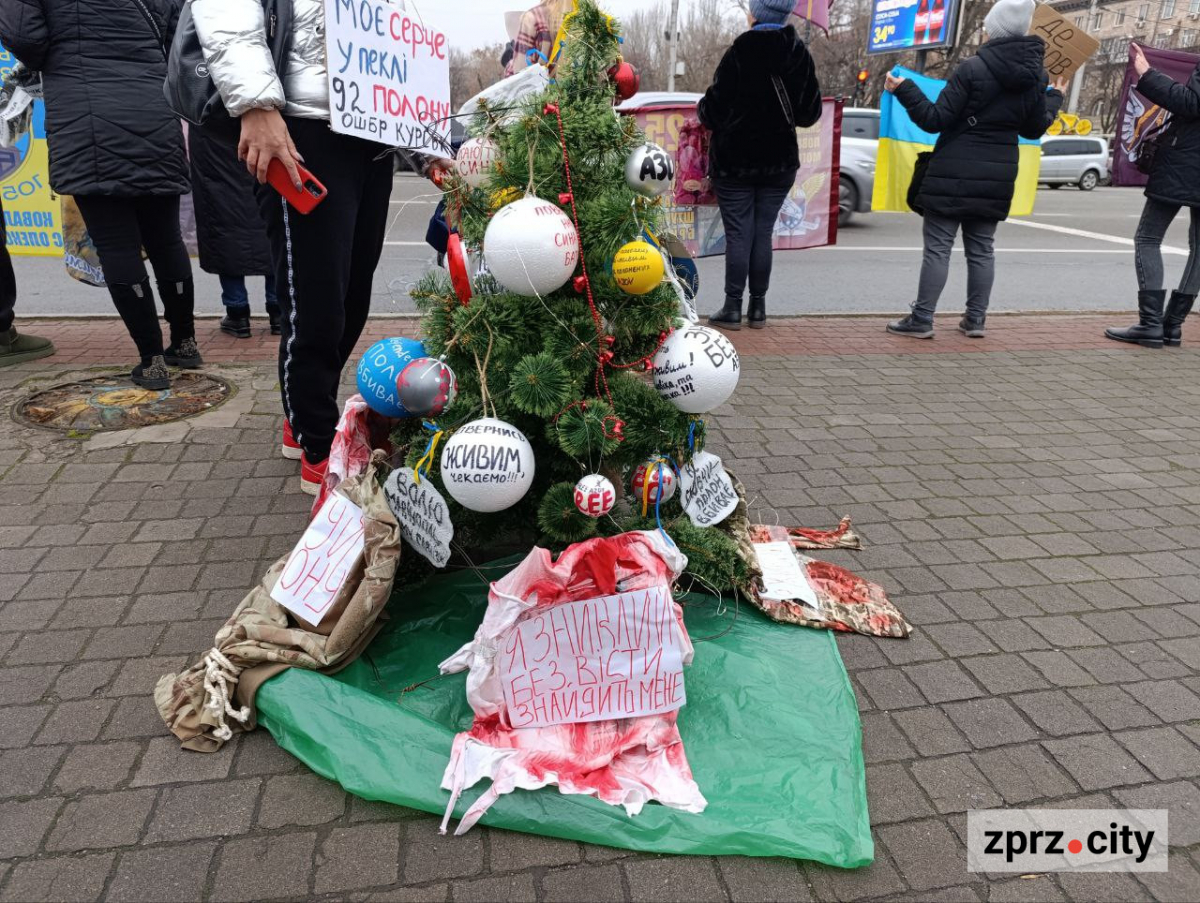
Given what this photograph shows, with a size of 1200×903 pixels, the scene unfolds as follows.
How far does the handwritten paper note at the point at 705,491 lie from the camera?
2.70 metres

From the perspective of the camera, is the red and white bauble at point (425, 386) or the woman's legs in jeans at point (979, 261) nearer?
the red and white bauble at point (425, 386)

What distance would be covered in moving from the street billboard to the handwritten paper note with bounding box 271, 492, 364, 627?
1245 centimetres

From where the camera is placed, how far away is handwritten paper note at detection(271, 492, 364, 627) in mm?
2338

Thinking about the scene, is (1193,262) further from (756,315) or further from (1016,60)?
(756,315)

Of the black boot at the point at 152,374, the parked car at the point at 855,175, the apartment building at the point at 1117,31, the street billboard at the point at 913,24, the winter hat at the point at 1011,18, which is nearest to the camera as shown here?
the black boot at the point at 152,374

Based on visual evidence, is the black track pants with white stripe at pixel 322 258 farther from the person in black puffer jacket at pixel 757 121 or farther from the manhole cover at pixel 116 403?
the person in black puffer jacket at pixel 757 121

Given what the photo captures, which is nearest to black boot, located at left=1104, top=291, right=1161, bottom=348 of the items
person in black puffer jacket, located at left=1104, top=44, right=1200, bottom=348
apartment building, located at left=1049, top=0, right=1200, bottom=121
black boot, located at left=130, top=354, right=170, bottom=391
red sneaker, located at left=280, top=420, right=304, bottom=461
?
person in black puffer jacket, located at left=1104, top=44, right=1200, bottom=348

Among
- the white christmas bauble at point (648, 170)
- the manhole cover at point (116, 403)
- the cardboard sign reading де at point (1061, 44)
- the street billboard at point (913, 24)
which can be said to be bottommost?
the manhole cover at point (116, 403)

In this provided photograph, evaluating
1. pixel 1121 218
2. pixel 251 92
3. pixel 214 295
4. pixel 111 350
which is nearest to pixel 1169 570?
pixel 251 92

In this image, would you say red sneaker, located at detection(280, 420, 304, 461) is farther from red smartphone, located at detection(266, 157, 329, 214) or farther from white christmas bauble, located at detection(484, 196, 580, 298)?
white christmas bauble, located at detection(484, 196, 580, 298)

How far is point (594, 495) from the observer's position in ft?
7.52

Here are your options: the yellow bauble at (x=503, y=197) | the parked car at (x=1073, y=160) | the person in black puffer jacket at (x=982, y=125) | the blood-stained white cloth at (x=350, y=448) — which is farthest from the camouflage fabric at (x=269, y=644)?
the parked car at (x=1073, y=160)

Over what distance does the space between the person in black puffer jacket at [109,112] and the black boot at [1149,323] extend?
21.6 ft

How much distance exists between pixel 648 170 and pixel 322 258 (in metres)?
1.14
